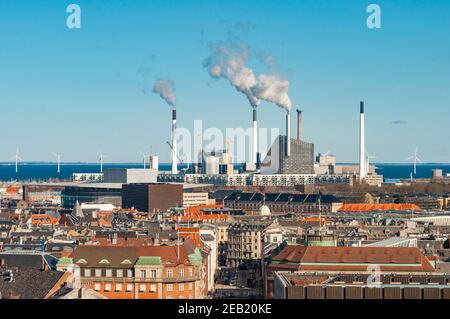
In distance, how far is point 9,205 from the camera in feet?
478

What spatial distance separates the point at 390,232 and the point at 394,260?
3260 cm

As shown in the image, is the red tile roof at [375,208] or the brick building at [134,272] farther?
the red tile roof at [375,208]

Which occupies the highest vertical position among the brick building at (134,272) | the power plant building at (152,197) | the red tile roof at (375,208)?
the power plant building at (152,197)

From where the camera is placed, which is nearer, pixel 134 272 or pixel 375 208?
pixel 134 272

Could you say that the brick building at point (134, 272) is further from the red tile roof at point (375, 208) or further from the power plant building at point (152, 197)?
the power plant building at point (152, 197)

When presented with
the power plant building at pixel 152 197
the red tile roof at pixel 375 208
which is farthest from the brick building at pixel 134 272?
the power plant building at pixel 152 197

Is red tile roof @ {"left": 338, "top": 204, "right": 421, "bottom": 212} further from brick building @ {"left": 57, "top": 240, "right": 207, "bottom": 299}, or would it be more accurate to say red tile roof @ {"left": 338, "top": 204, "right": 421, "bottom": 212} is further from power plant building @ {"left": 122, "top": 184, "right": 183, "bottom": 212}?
brick building @ {"left": 57, "top": 240, "right": 207, "bottom": 299}

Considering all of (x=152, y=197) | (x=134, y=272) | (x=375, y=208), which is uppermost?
(x=152, y=197)

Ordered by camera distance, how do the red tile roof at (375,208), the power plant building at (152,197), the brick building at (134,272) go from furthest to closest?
the power plant building at (152,197) → the red tile roof at (375,208) → the brick building at (134,272)

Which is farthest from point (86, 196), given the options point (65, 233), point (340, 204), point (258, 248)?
point (65, 233)

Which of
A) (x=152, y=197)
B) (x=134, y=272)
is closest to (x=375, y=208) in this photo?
(x=152, y=197)

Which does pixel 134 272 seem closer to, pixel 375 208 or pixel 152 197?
pixel 375 208

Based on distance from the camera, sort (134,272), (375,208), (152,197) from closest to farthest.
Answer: (134,272), (375,208), (152,197)
